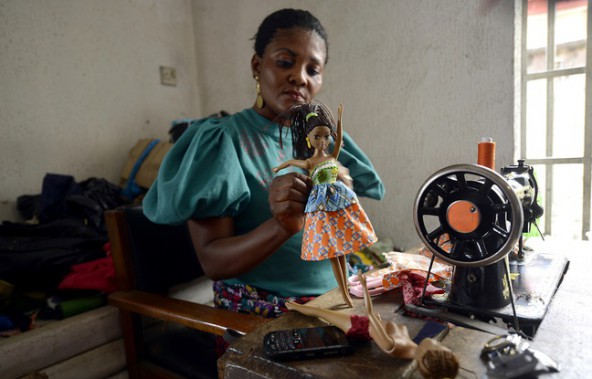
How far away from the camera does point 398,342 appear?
2.09 feet

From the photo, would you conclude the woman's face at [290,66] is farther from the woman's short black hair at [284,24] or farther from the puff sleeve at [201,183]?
the puff sleeve at [201,183]

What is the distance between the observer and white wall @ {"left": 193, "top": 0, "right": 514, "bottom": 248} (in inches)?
71.7

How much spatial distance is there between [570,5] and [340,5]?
1.14 meters

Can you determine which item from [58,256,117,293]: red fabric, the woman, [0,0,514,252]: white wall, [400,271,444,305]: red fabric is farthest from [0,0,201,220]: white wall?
[400,271,444,305]: red fabric

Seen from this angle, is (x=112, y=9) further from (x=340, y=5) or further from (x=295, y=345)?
(x=295, y=345)

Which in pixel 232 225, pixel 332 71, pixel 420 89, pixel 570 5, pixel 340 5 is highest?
pixel 340 5

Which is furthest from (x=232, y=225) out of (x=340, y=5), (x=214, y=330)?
(x=340, y=5)

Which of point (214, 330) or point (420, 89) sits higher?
point (420, 89)

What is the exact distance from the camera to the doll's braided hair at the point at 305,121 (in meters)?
0.90

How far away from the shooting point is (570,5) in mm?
1882

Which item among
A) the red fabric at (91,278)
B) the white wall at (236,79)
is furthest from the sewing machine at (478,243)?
the red fabric at (91,278)

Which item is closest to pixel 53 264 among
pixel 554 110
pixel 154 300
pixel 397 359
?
pixel 154 300

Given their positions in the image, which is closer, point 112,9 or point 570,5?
point 570,5

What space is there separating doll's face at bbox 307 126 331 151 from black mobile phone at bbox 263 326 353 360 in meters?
0.40
